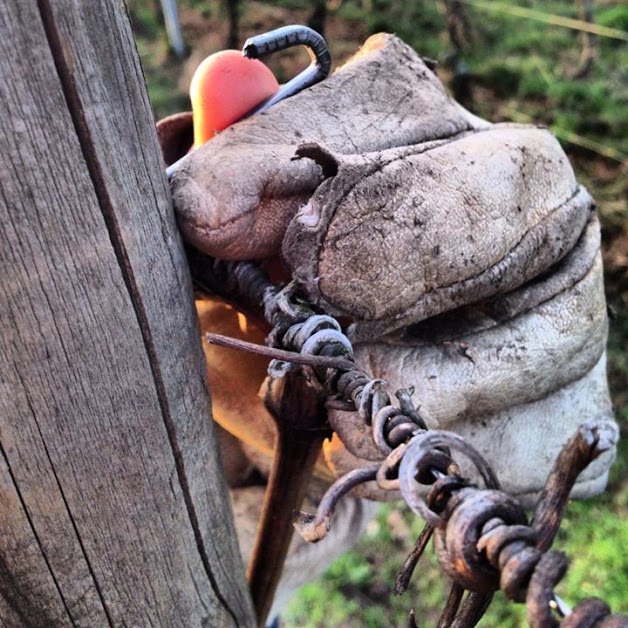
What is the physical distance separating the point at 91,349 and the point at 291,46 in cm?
48

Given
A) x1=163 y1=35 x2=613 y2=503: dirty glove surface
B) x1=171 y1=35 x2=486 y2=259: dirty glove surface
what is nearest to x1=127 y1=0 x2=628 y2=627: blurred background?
x1=163 y1=35 x2=613 y2=503: dirty glove surface

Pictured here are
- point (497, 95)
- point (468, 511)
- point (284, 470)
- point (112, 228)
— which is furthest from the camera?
point (497, 95)

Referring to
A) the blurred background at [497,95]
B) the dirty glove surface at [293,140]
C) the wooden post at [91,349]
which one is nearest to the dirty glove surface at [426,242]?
the dirty glove surface at [293,140]

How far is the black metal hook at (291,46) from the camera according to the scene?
87 cm

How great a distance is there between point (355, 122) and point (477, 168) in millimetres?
171

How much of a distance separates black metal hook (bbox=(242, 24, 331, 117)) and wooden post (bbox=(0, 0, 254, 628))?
0.21 m

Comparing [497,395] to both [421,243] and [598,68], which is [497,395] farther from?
[598,68]

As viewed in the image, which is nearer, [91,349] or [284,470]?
[91,349]

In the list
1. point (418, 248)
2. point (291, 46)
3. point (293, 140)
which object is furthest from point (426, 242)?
point (291, 46)

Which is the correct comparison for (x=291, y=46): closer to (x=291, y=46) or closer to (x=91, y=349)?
(x=291, y=46)

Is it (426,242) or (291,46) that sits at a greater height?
(291,46)

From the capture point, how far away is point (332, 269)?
2.64 feet

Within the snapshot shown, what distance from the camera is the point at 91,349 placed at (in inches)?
27.5

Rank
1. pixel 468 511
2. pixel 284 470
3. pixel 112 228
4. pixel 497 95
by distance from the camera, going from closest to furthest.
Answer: pixel 468 511
pixel 112 228
pixel 284 470
pixel 497 95
